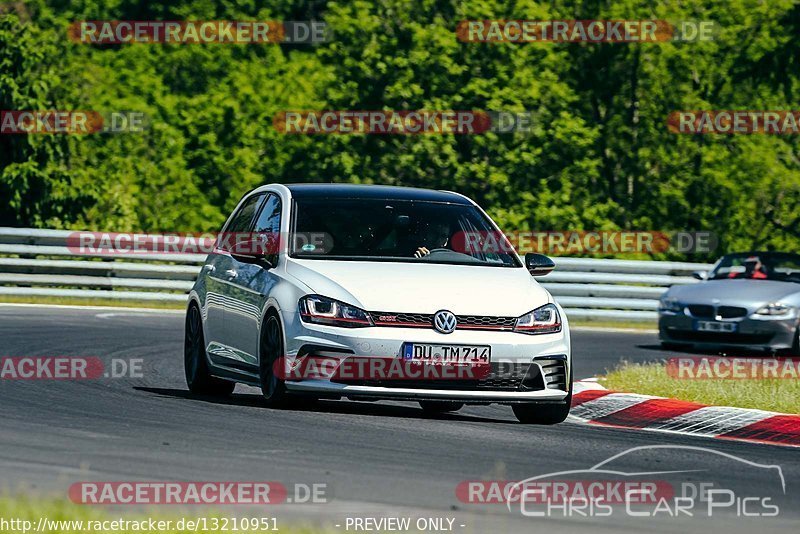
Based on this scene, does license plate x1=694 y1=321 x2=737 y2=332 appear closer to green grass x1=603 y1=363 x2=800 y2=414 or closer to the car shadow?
green grass x1=603 y1=363 x2=800 y2=414

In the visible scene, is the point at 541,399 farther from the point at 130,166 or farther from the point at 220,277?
the point at 130,166

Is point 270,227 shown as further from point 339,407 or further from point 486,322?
point 486,322

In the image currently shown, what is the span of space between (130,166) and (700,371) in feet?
95.3

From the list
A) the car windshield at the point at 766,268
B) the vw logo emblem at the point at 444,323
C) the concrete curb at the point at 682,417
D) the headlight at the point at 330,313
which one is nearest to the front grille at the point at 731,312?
the car windshield at the point at 766,268

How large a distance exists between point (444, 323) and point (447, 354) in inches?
7.7

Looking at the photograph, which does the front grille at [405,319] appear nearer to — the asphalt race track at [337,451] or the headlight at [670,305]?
the asphalt race track at [337,451]

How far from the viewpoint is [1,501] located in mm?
6836

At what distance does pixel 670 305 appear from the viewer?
21.2 meters

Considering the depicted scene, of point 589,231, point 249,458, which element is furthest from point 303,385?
point 589,231

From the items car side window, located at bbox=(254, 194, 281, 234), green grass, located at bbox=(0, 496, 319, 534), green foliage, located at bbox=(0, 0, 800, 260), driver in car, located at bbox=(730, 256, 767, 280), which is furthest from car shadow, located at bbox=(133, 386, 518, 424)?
green foliage, located at bbox=(0, 0, 800, 260)

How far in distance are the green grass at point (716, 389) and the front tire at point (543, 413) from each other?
1.70 m

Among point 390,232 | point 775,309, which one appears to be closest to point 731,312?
point 775,309

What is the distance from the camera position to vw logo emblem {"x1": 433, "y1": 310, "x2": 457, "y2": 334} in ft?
35.3

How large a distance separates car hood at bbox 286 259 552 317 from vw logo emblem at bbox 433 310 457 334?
0.05 metres
